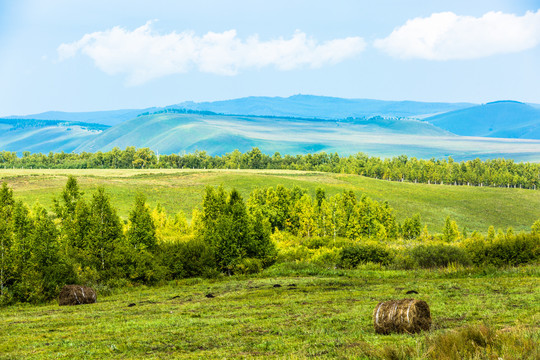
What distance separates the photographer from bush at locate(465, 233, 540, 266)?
175ft

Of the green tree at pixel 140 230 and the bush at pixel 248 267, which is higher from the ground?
the green tree at pixel 140 230

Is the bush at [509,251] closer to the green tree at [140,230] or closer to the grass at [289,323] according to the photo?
the grass at [289,323]

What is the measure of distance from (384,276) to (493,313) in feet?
80.5

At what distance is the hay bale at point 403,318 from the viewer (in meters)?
18.9

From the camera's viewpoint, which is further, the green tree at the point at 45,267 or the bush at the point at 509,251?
the bush at the point at 509,251

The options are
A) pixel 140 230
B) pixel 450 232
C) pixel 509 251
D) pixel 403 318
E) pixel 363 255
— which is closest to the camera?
pixel 403 318

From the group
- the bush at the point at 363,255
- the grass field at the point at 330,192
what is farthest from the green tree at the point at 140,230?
the grass field at the point at 330,192

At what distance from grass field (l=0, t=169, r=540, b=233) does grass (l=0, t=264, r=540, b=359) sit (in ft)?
306

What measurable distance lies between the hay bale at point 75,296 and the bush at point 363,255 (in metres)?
30.9

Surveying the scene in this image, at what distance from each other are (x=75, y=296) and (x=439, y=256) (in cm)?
3837

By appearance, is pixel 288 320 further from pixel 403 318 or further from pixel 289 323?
pixel 403 318

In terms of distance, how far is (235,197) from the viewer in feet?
217

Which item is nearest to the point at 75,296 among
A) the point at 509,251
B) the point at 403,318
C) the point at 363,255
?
the point at 403,318

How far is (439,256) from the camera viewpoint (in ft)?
184
